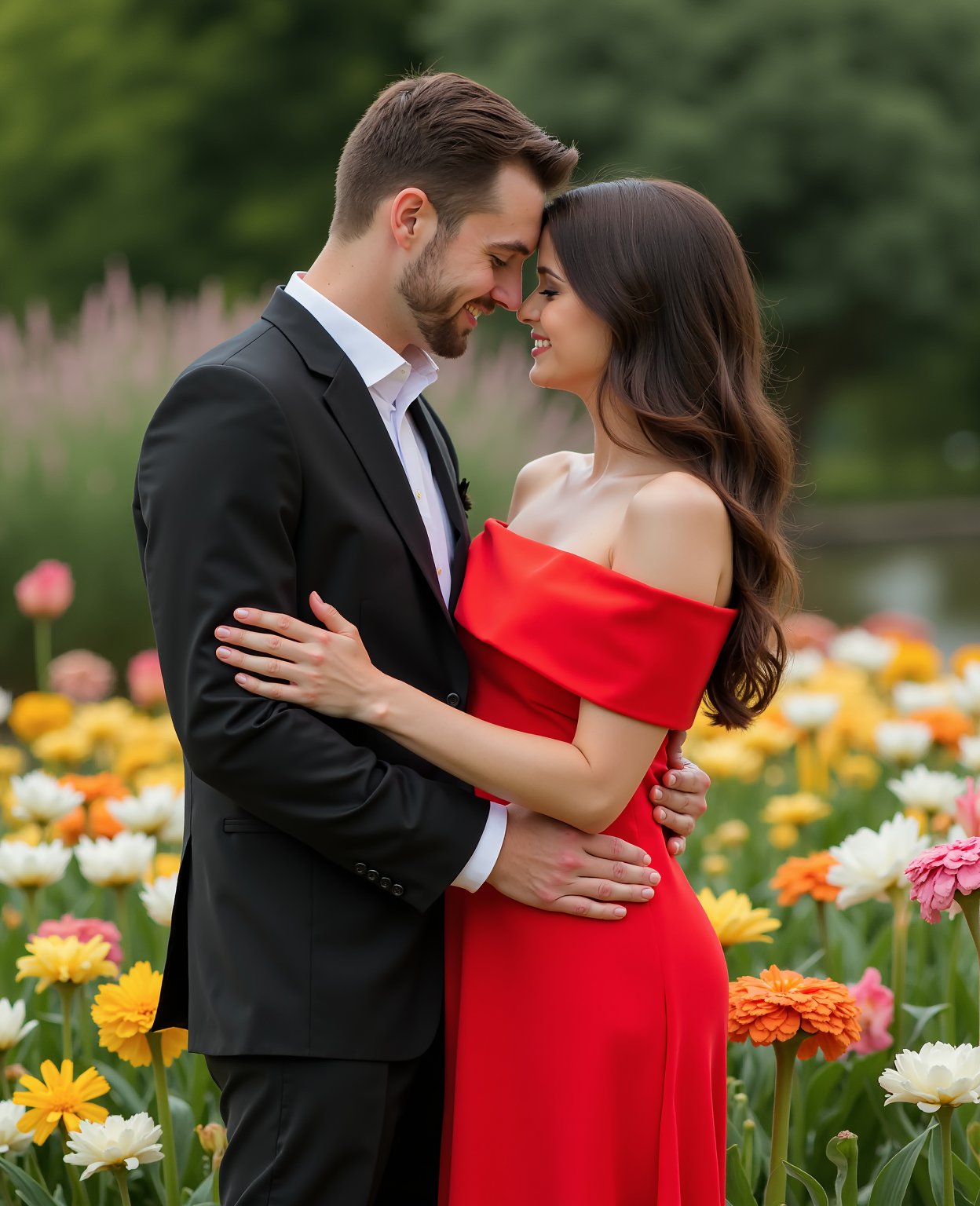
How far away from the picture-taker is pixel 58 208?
25422 mm

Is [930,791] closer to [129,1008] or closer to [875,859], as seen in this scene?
[875,859]

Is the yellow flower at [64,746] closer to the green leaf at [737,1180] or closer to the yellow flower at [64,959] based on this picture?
the yellow flower at [64,959]

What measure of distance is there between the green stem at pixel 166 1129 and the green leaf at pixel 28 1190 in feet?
0.63

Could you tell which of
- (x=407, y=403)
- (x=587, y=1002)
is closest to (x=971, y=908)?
(x=587, y=1002)

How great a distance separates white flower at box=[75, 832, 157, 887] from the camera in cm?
299

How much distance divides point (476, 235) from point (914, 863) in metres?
1.30

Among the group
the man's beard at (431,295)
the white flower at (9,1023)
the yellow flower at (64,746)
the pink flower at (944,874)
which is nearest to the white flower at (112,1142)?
the white flower at (9,1023)

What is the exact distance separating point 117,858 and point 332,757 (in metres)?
1.10

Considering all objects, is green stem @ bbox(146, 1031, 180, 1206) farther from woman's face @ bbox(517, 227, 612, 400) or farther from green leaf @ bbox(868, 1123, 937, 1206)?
woman's face @ bbox(517, 227, 612, 400)

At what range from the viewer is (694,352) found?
2.38 metres

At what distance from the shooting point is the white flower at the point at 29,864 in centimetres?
298

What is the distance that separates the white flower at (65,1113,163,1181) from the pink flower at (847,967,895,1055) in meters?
1.36

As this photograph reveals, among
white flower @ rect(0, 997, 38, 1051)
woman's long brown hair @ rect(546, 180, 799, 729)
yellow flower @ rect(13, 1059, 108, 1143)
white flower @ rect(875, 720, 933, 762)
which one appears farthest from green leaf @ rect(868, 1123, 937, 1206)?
white flower @ rect(875, 720, 933, 762)

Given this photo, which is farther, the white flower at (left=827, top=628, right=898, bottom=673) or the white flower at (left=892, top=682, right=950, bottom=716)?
the white flower at (left=827, top=628, right=898, bottom=673)
